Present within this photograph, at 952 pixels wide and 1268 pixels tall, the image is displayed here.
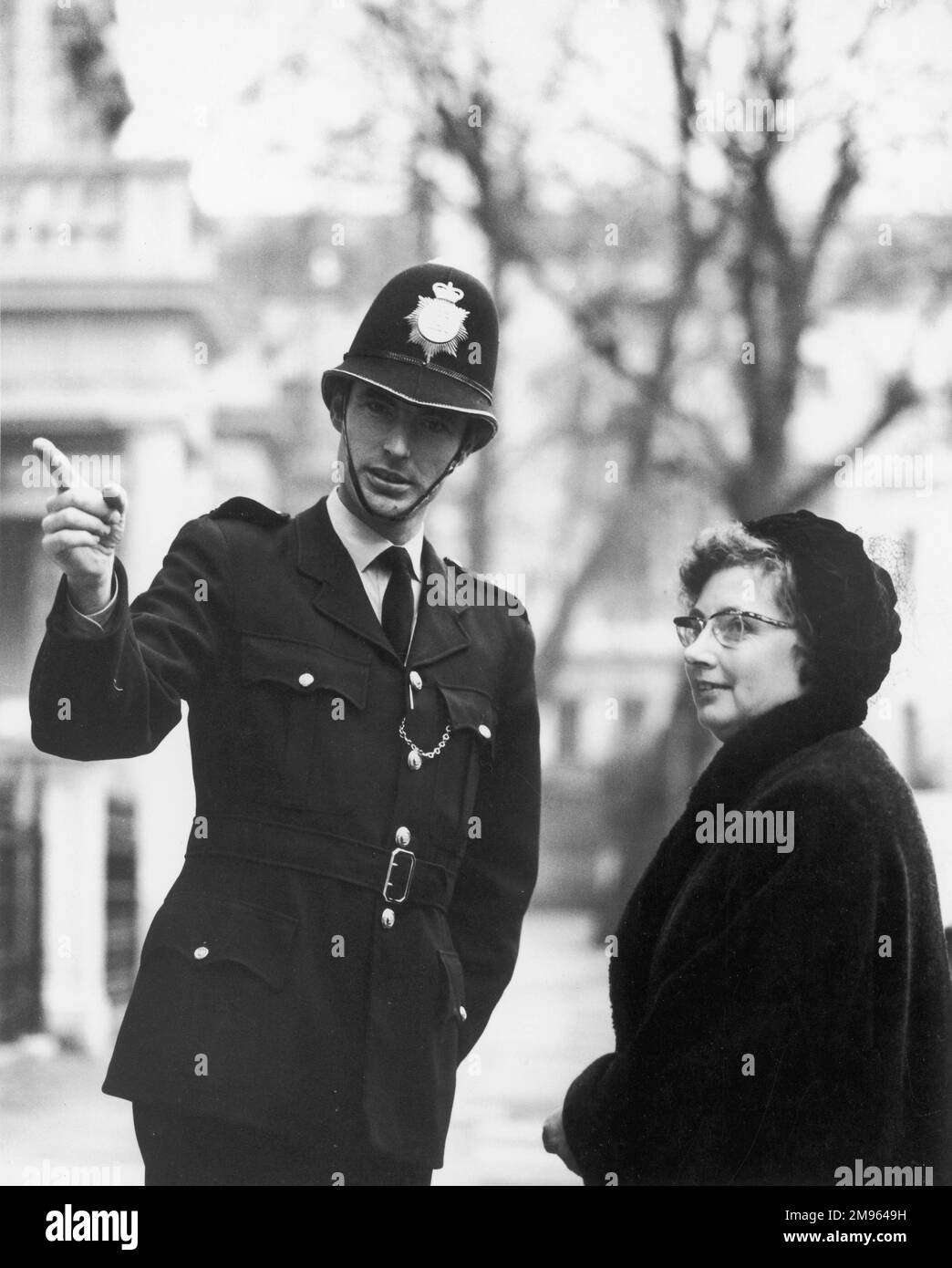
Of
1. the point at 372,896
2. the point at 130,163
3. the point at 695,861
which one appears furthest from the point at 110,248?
the point at 695,861

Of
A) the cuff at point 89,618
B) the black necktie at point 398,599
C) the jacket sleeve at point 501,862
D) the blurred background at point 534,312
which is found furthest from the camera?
the blurred background at point 534,312

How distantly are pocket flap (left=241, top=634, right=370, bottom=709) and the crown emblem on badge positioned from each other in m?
0.61

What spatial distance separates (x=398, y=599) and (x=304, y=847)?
51 centimetres

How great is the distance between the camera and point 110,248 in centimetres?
379

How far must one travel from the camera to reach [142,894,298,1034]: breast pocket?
111 inches

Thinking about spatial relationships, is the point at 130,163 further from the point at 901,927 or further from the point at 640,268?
the point at 901,927

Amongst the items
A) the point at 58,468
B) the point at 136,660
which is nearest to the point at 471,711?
the point at 136,660

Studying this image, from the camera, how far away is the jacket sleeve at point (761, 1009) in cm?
281

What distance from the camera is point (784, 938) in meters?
2.83

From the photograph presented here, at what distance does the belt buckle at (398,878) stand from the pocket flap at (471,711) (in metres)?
0.26

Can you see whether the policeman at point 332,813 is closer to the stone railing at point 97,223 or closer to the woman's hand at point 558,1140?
the woman's hand at point 558,1140

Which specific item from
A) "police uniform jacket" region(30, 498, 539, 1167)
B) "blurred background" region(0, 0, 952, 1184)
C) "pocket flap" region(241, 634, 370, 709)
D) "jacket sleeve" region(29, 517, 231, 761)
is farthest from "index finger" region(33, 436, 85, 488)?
"blurred background" region(0, 0, 952, 1184)

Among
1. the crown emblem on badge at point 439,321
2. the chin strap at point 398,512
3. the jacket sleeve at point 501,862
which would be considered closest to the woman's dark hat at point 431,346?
the crown emblem on badge at point 439,321

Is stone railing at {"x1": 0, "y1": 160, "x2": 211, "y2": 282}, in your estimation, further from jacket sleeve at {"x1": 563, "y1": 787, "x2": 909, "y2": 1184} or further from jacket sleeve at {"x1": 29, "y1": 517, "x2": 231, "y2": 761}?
jacket sleeve at {"x1": 563, "y1": 787, "x2": 909, "y2": 1184}
